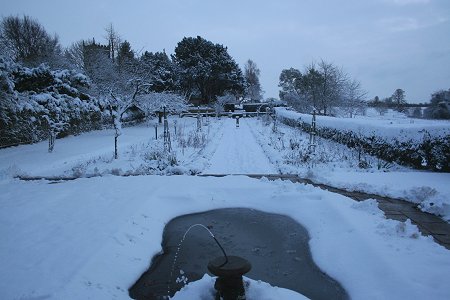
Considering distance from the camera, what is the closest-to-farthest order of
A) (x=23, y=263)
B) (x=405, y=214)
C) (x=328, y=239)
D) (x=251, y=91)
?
1. (x=23, y=263)
2. (x=328, y=239)
3. (x=405, y=214)
4. (x=251, y=91)

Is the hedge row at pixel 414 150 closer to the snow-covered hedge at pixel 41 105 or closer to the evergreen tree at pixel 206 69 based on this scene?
the snow-covered hedge at pixel 41 105

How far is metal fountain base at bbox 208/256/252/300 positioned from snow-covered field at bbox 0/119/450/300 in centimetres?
35

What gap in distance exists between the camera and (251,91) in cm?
6944

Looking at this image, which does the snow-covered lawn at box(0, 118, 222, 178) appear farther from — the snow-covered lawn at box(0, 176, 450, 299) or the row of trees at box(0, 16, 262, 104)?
the row of trees at box(0, 16, 262, 104)

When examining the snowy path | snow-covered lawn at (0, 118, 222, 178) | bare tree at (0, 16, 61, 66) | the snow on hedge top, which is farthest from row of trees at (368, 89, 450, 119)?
bare tree at (0, 16, 61, 66)

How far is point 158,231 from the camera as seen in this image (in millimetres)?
5141

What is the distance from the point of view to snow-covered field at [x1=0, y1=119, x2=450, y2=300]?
3.33 metres

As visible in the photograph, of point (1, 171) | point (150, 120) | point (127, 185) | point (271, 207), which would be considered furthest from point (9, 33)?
point (271, 207)

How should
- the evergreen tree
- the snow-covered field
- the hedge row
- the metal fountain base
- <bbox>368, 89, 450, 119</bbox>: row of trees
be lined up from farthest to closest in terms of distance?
the evergreen tree, <bbox>368, 89, 450, 119</bbox>: row of trees, the hedge row, the snow-covered field, the metal fountain base

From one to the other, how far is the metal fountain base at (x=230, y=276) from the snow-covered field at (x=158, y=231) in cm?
35

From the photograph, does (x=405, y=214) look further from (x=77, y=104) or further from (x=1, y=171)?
(x=77, y=104)

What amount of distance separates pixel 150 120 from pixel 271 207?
2446 centimetres

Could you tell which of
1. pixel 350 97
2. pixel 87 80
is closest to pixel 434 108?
pixel 350 97

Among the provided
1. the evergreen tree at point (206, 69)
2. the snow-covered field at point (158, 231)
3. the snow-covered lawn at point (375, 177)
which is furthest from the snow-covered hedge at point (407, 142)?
the evergreen tree at point (206, 69)
